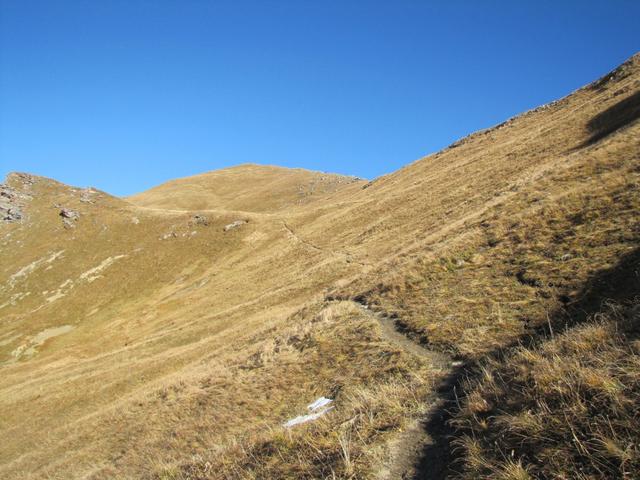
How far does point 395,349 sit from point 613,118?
3979 centimetres

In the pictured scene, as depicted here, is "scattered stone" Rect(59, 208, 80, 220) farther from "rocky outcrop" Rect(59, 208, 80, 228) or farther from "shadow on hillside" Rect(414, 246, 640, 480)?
"shadow on hillside" Rect(414, 246, 640, 480)

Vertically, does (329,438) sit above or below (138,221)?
below

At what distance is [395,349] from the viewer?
1305cm

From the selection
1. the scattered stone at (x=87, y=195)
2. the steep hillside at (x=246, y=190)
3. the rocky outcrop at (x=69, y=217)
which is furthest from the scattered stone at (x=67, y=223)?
the steep hillside at (x=246, y=190)

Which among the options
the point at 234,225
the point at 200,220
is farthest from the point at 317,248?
the point at 200,220

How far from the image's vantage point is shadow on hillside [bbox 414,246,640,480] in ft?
21.0

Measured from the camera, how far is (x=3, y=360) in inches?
1954

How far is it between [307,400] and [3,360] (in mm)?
53815

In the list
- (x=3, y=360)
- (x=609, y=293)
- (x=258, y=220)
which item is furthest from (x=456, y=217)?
(x=3, y=360)

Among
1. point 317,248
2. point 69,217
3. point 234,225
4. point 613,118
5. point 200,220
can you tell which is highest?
point 69,217

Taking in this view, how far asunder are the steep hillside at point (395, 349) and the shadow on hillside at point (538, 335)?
0.05m

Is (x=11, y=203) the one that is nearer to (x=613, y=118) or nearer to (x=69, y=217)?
(x=69, y=217)

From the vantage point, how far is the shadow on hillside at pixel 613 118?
3550cm

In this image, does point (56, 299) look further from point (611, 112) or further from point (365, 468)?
point (611, 112)
